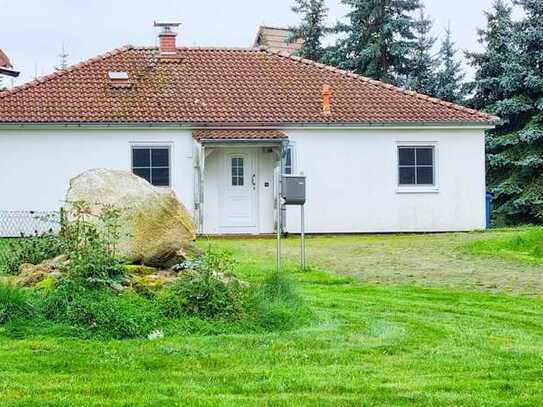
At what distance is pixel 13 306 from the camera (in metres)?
8.57

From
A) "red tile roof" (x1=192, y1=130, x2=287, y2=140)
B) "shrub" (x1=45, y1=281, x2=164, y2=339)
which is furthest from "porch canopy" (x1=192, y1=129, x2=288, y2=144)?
"shrub" (x1=45, y1=281, x2=164, y2=339)

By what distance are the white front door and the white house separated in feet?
0.08

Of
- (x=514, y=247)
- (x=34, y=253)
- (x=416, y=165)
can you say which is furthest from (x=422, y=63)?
(x=34, y=253)

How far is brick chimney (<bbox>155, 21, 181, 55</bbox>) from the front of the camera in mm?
26969

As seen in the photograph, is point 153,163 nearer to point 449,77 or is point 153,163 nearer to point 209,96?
point 209,96

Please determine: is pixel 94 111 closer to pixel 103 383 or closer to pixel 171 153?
pixel 171 153

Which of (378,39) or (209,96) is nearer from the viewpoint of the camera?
(209,96)

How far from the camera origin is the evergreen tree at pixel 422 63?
34.5m

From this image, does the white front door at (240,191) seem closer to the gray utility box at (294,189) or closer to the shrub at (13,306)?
the gray utility box at (294,189)

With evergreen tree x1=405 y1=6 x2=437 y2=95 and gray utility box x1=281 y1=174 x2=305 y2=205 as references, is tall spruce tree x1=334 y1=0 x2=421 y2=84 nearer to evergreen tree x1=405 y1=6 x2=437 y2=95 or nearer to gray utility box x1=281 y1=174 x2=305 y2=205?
evergreen tree x1=405 y1=6 x2=437 y2=95

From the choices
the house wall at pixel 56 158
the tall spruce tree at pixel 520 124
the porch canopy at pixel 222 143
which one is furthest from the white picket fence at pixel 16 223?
the tall spruce tree at pixel 520 124

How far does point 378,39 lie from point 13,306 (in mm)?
27541

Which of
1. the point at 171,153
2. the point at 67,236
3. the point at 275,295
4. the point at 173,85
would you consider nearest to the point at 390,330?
the point at 275,295

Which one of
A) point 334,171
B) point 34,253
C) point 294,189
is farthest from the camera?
point 334,171
